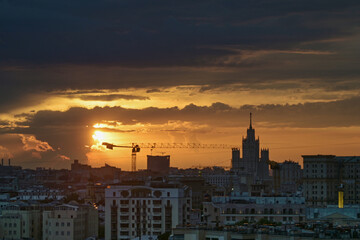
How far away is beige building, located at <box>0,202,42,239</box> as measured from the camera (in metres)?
150

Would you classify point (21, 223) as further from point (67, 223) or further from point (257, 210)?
point (257, 210)

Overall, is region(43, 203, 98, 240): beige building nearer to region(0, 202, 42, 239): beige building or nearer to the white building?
region(0, 202, 42, 239): beige building

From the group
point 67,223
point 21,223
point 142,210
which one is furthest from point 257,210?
point 21,223

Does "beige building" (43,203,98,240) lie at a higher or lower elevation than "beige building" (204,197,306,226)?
lower

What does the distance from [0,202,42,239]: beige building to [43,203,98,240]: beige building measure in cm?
398

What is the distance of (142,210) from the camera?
14538 cm

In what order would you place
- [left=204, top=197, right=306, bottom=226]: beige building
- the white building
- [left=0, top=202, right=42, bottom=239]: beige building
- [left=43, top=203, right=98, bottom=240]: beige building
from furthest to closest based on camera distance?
[left=0, top=202, right=42, bottom=239]: beige building < [left=43, top=203, right=98, bottom=240]: beige building < the white building < [left=204, top=197, right=306, bottom=226]: beige building

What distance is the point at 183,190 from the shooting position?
14875cm

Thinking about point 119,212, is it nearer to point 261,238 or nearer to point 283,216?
point 283,216

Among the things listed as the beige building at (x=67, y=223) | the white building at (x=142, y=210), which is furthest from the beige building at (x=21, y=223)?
the white building at (x=142, y=210)

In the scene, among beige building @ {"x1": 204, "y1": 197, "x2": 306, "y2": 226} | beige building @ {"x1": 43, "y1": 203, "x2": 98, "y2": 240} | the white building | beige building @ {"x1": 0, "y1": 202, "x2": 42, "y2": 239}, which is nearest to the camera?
beige building @ {"x1": 204, "y1": 197, "x2": 306, "y2": 226}

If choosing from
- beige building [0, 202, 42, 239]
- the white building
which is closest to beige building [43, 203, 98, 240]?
beige building [0, 202, 42, 239]

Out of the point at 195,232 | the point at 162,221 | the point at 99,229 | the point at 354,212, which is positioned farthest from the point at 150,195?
the point at 195,232

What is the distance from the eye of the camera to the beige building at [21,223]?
491ft
